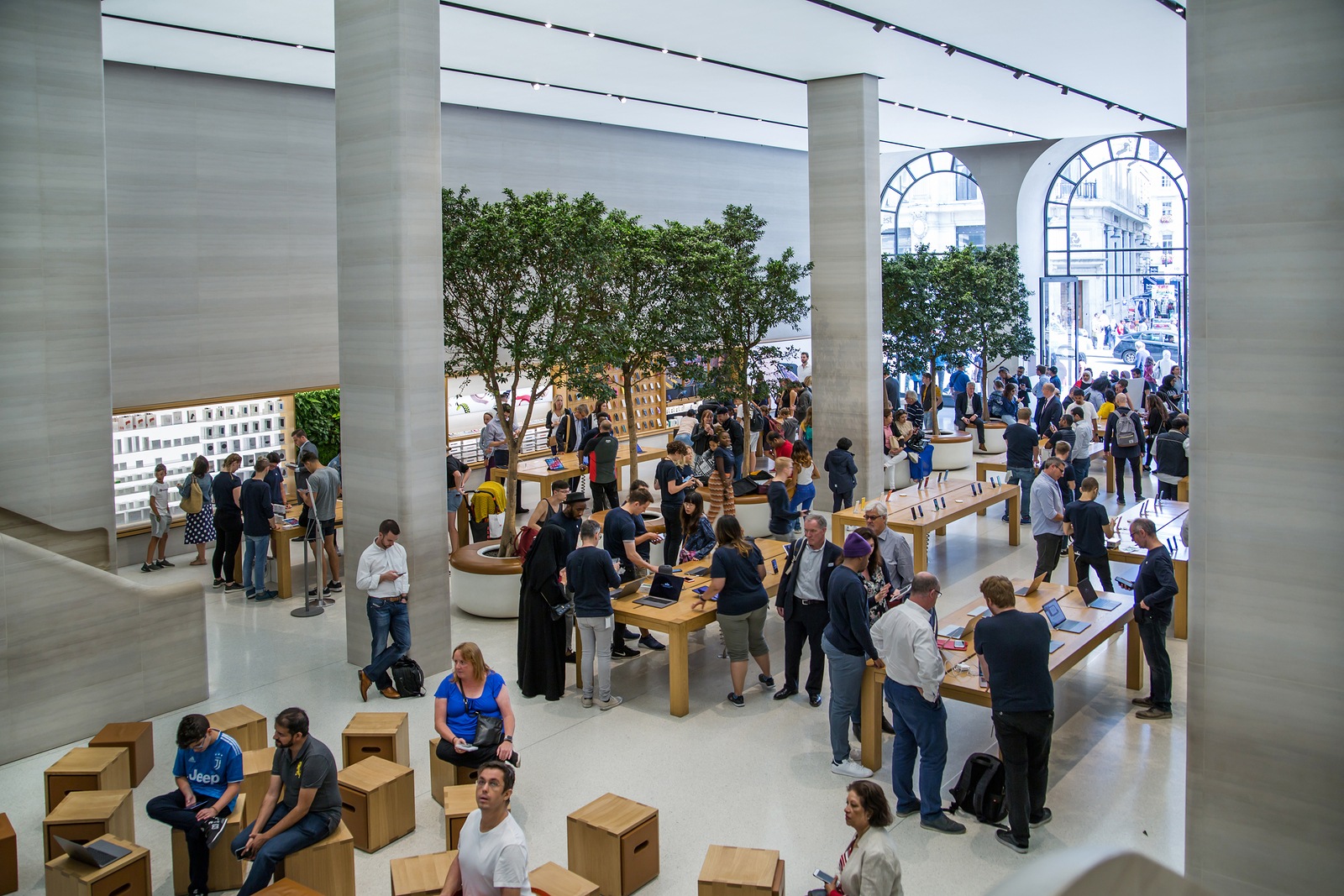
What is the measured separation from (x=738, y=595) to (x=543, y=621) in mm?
1508

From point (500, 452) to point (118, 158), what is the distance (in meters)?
5.90

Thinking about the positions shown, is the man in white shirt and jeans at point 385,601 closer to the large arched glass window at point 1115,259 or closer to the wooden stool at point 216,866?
the wooden stool at point 216,866

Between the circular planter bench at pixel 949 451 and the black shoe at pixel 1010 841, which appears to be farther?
the circular planter bench at pixel 949 451

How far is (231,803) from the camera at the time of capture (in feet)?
18.8

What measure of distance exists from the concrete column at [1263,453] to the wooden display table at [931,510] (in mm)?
6572

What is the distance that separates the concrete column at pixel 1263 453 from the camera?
4.34 meters

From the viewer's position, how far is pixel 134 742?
7.21 metres

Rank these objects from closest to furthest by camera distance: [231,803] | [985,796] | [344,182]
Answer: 1. [231,803]
2. [985,796]
3. [344,182]

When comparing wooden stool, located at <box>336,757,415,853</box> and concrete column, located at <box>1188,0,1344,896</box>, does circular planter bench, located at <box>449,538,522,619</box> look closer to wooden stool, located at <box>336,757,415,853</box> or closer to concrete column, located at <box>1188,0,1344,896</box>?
wooden stool, located at <box>336,757,415,853</box>

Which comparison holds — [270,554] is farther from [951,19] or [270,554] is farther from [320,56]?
[951,19]

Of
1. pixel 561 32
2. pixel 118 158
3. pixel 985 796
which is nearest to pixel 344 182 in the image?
pixel 561 32

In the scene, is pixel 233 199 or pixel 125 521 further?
pixel 233 199

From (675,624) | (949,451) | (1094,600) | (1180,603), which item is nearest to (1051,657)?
(1094,600)

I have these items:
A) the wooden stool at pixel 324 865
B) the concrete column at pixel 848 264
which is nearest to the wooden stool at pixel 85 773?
the wooden stool at pixel 324 865
